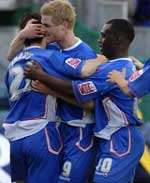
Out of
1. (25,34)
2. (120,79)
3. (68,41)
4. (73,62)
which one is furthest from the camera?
(25,34)

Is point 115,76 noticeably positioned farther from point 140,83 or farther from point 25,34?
point 25,34

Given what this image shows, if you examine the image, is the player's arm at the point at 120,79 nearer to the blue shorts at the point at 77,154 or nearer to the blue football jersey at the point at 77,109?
the blue football jersey at the point at 77,109

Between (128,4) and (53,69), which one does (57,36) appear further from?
(128,4)

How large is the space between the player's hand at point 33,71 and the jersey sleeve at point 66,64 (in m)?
0.11

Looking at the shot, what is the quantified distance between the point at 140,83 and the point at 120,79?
13cm

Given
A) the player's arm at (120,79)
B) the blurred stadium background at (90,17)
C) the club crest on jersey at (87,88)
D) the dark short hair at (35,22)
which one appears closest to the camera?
the player's arm at (120,79)

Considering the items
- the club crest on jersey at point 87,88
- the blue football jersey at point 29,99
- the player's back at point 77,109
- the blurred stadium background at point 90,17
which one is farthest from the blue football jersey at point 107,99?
the blurred stadium background at point 90,17

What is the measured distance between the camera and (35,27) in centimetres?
634

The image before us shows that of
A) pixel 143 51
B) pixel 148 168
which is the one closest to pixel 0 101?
pixel 148 168

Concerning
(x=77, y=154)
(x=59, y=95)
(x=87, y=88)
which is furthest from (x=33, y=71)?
(x=77, y=154)

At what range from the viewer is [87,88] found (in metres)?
6.18

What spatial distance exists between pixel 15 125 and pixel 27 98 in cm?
20

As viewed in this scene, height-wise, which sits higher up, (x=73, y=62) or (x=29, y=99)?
(x=73, y=62)

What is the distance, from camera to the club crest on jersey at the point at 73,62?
20.3ft
